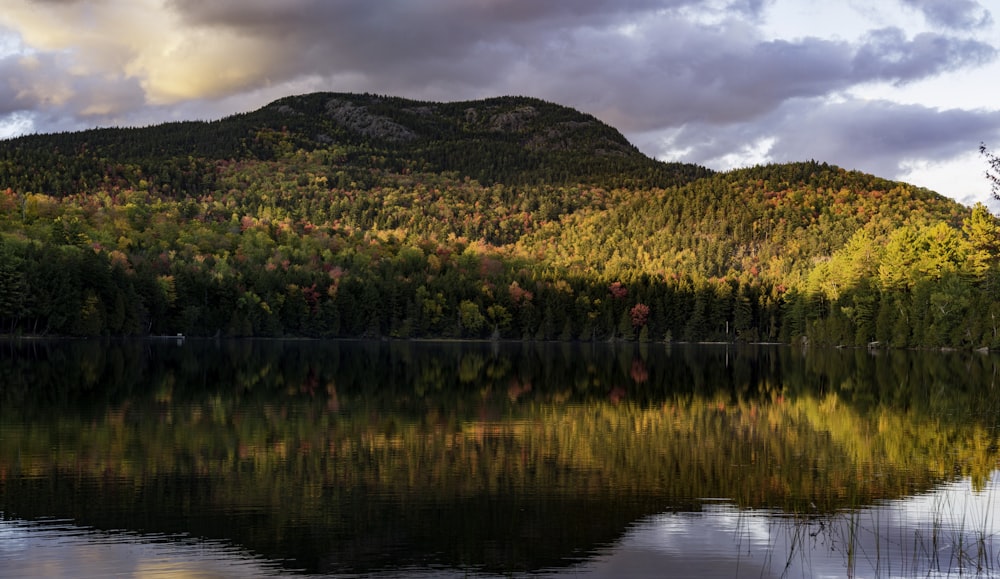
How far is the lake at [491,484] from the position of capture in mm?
21312

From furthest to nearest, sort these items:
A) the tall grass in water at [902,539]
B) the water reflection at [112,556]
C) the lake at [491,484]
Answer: the lake at [491,484] < the tall grass in water at [902,539] < the water reflection at [112,556]

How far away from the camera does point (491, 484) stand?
95.3ft

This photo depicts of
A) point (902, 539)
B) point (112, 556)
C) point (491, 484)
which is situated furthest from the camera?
point (491, 484)

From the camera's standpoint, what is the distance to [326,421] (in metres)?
44.1

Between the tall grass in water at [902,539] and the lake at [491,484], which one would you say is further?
the lake at [491,484]

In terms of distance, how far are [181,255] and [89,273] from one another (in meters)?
54.2

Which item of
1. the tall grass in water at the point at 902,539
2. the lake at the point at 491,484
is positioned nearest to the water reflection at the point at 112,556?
the lake at the point at 491,484

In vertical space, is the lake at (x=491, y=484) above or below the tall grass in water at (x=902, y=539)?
above

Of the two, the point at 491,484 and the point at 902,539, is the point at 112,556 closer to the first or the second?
the point at 491,484

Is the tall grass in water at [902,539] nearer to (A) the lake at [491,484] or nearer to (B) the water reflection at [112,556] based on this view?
(A) the lake at [491,484]

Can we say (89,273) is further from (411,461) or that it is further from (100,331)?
(411,461)

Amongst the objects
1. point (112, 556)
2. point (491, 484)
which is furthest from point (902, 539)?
point (112, 556)

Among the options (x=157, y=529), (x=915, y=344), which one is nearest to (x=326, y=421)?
(x=157, y=529)

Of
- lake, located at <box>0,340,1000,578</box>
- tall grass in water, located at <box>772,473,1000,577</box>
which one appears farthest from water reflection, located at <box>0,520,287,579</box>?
tall grass in water, located at <box>772,473,1000,577</box>
